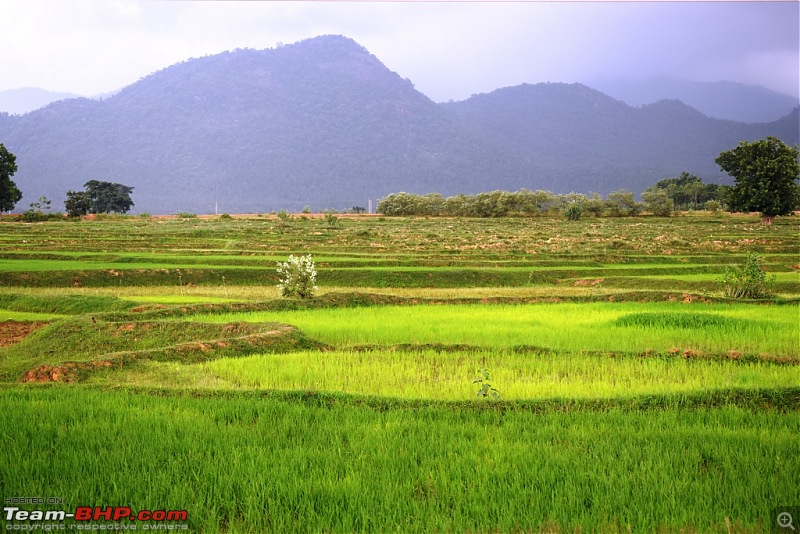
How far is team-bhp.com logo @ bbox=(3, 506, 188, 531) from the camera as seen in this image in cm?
414

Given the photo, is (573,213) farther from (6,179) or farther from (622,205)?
(6,179)

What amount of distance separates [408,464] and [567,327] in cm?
866

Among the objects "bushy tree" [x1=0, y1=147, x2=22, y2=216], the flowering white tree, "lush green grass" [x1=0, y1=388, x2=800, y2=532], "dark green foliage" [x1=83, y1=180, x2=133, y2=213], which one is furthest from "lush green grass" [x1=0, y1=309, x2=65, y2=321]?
"dark green foliage" [x1=83, y1=180, x2=133, y2=213]

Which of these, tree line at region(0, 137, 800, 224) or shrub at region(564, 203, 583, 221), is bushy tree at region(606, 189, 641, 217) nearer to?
tree line at region(0, 137, 800, 224)

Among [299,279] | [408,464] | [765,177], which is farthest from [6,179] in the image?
[765,177]

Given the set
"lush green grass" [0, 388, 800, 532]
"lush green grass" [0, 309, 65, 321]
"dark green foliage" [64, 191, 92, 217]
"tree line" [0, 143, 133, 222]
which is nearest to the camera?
"lush green grass" [0, 388, 800, 532]

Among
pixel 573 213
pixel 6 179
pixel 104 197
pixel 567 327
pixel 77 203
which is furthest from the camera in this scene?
pixel 104 197

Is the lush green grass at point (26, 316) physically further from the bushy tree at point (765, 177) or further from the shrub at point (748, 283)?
the bushy tree at point (765, 177)

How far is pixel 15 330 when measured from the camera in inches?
582

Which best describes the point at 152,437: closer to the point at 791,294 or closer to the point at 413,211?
the point at 791,294

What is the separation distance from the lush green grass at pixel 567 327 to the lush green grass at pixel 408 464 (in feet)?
16.5

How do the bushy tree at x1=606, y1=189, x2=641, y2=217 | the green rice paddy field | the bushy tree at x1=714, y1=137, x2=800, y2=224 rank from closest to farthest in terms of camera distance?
the green rice paddy field
the bushy tree at x1=714, y1=137, x2=800, y2=224
the bushy tree at x1=606, y1=189, x2=641, y2=217

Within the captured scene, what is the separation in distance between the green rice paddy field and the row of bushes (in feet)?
193

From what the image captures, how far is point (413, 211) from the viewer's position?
83812mm
